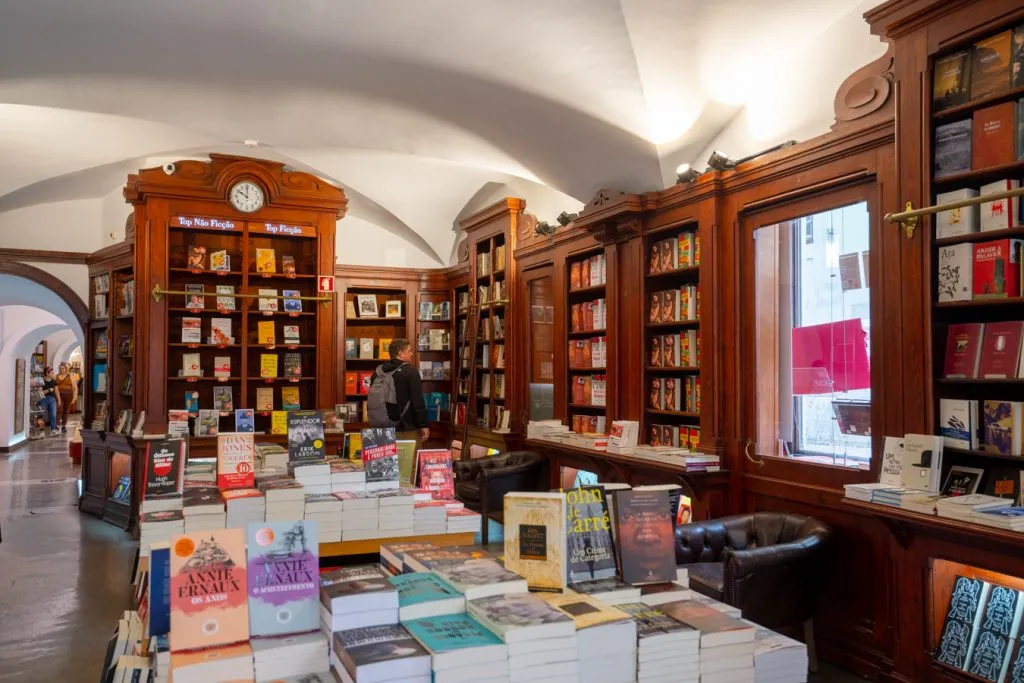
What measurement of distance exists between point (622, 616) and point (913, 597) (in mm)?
2411

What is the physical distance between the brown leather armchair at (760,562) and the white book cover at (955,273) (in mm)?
1368

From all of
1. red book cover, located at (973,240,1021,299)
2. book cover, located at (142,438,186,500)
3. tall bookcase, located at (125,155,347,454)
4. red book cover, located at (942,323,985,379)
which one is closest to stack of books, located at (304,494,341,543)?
book cover, located at (142,438,186,500)

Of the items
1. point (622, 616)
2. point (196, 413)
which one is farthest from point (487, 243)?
point (622, 616)

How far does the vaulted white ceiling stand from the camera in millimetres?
4520

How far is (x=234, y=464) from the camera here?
3.80 meters

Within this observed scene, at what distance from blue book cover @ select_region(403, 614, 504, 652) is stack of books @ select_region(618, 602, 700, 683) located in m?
0.36

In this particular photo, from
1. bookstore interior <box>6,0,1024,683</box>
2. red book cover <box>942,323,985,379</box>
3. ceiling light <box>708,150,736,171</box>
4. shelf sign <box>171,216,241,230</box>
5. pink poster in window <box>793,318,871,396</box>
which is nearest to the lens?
bookstore interior <box>6,0,1024,683</box>

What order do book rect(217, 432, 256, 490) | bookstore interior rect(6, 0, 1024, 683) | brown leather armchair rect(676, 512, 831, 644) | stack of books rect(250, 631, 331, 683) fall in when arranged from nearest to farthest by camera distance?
stack of books rect(250, 631, 331, 683)
bookstore interior rect(6, 0, 1024, 683)
brown leather armchair rect(676, 512, 831, 644)
book rect(217, 432, 256, 490)

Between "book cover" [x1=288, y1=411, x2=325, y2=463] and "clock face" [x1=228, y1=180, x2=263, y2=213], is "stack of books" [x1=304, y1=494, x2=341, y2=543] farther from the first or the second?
"clock face" [x1=228, y1=180, x2=263, y2=213]

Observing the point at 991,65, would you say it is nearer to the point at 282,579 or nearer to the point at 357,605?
the point at 357,605

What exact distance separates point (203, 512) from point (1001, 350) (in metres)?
3.55

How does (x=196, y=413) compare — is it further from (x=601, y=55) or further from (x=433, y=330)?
(x=601, y=55)

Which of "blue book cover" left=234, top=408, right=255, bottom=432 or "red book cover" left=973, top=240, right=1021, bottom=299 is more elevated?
"red book cover" left=973, top=240, right=1021, bottom=299

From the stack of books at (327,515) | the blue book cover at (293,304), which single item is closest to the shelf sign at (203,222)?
the blue book cover at (293,304)
